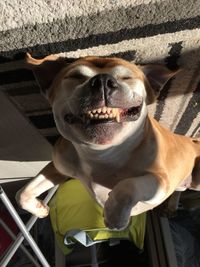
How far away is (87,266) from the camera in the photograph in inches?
74.7

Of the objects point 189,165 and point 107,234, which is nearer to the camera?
point 189,165

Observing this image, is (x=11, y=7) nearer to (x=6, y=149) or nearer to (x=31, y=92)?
(x=31, y=92)

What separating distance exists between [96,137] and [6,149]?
2.13ft

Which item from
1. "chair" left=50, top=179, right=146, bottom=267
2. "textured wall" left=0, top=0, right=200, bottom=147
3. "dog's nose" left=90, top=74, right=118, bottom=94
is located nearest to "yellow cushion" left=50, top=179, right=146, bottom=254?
"chair" left=50, top=179, right=146, bottom=267

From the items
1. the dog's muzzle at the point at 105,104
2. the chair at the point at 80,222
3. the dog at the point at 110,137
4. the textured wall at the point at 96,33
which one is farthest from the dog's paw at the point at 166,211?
the dog's muzzle at the point at 105,104

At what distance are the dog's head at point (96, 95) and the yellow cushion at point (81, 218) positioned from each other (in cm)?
64

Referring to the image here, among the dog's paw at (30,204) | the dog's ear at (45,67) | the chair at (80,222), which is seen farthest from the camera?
the chair at (80,222)

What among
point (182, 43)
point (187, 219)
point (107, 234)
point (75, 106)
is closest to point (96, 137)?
point (75, 106)

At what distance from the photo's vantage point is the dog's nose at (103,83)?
2.79 feet

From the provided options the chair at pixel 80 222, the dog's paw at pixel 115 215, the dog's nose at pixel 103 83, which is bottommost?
the chair at pixel 80 222

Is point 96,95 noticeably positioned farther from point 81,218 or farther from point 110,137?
point 81,218

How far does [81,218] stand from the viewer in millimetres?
1609

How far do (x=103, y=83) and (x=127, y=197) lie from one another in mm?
235

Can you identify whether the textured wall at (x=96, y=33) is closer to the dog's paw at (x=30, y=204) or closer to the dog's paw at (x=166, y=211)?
the dog's paw at (x=30, y=204)
